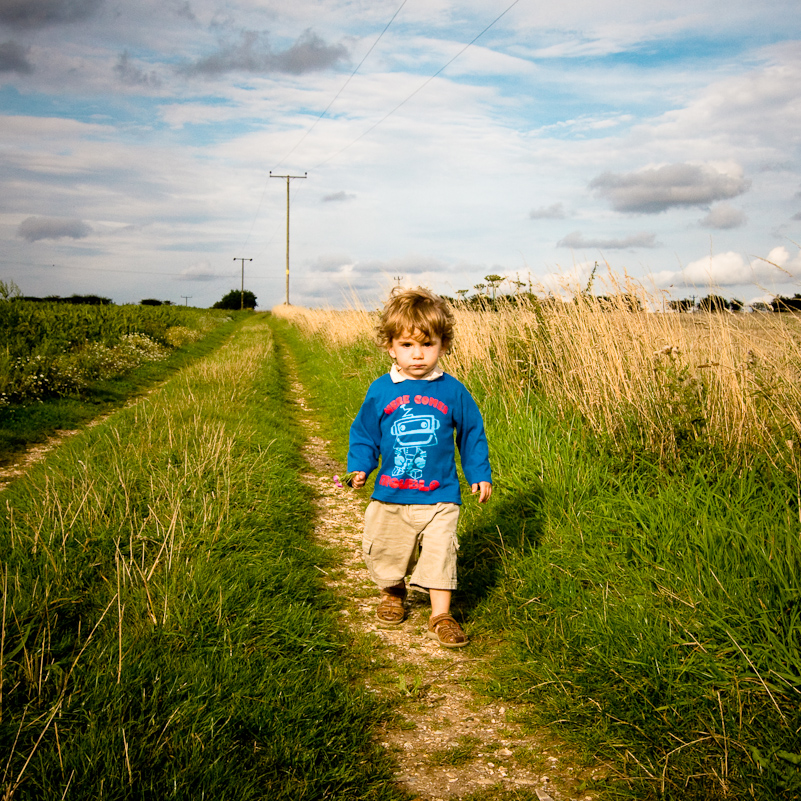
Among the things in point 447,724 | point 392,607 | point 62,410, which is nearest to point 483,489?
point 392,607

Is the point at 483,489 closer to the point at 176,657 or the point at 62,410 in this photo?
the point at 176,657

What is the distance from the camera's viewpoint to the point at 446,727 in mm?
2176

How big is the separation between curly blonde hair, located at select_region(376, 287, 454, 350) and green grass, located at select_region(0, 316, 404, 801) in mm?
1435

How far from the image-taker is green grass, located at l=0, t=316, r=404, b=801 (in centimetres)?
→ 172

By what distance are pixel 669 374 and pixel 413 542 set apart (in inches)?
83.4

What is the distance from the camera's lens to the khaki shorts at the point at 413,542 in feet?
9.04

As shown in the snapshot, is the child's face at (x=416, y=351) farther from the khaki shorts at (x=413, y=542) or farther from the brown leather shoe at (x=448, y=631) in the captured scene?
the brown leather shoe at (x=448, y=631)

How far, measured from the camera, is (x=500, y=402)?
5.52 metres

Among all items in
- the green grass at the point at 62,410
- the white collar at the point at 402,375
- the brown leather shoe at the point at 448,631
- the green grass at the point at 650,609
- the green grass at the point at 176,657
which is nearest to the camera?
the green grass at the point at 176,657

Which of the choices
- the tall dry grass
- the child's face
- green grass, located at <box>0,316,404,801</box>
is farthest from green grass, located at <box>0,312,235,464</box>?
the tall dry grass

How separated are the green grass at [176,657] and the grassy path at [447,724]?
0.37 feet

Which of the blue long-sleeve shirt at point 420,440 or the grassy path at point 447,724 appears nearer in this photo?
the grassy path at point 447,724

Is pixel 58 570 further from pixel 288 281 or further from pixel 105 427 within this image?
pixel 288 281

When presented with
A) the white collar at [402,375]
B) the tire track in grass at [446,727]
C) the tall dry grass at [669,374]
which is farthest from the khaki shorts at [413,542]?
the tall dry grass at [669,374]
